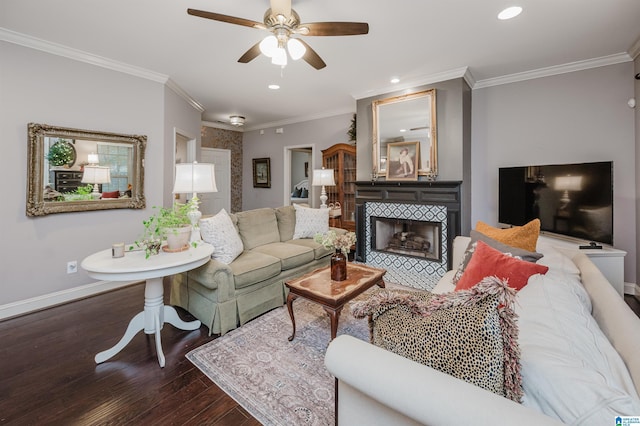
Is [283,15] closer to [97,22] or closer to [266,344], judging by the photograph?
[97,22]

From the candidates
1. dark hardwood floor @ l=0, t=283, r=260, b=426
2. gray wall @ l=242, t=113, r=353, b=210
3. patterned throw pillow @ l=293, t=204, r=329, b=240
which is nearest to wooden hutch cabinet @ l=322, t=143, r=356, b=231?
gray wall @ l=242, t=113, r=353, b=210

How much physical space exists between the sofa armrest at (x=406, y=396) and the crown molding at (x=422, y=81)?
11.7ft

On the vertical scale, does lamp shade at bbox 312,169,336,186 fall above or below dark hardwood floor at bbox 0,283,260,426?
above

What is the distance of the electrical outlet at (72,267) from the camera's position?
2.98 m

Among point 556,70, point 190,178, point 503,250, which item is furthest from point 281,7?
point 556,70

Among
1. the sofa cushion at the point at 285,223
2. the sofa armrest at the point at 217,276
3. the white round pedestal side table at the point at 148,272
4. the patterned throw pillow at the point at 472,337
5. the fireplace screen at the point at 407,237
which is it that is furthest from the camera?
the fireplace screen at the point at 407,237

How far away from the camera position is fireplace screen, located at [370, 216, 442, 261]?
153 inches

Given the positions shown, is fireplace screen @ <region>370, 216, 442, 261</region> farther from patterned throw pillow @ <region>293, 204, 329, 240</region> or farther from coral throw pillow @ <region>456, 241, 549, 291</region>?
coral throw pillow @ <region>456, 241, 549, 291</region>

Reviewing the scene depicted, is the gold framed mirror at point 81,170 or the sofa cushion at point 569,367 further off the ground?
the gold framed mirror at point 81,170

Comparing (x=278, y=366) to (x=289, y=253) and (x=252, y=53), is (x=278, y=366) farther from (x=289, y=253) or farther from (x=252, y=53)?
(x=252, y=53)

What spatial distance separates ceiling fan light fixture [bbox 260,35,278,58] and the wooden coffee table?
1761 mm

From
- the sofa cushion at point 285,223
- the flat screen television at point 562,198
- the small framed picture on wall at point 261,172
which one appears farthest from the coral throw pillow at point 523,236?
the small framed picture on wall at point 261,172

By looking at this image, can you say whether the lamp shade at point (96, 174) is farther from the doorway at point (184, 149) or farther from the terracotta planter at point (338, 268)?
the terracotta planter at point (338, 268)

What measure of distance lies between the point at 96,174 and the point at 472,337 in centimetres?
383
